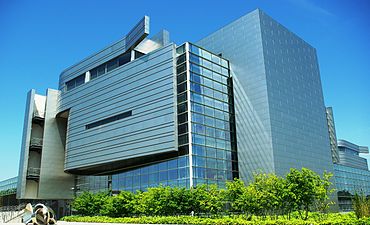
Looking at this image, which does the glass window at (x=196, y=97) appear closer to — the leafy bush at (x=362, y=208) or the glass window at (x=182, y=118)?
the glass window at (x=182, y=118)

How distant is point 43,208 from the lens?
1315 inches

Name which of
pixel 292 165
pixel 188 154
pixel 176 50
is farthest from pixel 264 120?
pixel 176 50

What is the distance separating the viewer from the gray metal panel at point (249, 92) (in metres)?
45.0

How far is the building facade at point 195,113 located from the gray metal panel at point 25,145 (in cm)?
26

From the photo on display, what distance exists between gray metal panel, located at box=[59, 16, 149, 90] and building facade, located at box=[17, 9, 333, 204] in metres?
0.31

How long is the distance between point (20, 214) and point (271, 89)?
43071 mm

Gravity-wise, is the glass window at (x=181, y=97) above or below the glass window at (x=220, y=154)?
above

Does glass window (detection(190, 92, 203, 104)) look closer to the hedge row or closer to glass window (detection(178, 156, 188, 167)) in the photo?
glass window (detection(178, 156, 188, 167))

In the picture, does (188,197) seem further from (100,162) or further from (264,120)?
(100,162)

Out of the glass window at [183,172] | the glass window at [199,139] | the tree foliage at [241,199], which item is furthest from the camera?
the glass window at [199,139]

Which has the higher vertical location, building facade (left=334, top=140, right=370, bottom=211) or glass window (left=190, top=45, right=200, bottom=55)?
glass window (left=190, top=45, right=200, bottom=55)

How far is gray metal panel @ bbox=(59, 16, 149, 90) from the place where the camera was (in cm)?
5000

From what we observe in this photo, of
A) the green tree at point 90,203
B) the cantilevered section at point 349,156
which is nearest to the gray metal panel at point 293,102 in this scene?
the green tree at point 90,203

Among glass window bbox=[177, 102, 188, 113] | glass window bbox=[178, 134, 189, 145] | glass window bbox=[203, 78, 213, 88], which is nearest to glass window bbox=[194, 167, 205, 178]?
glass window bbox=[178, 134, 189, 145]
